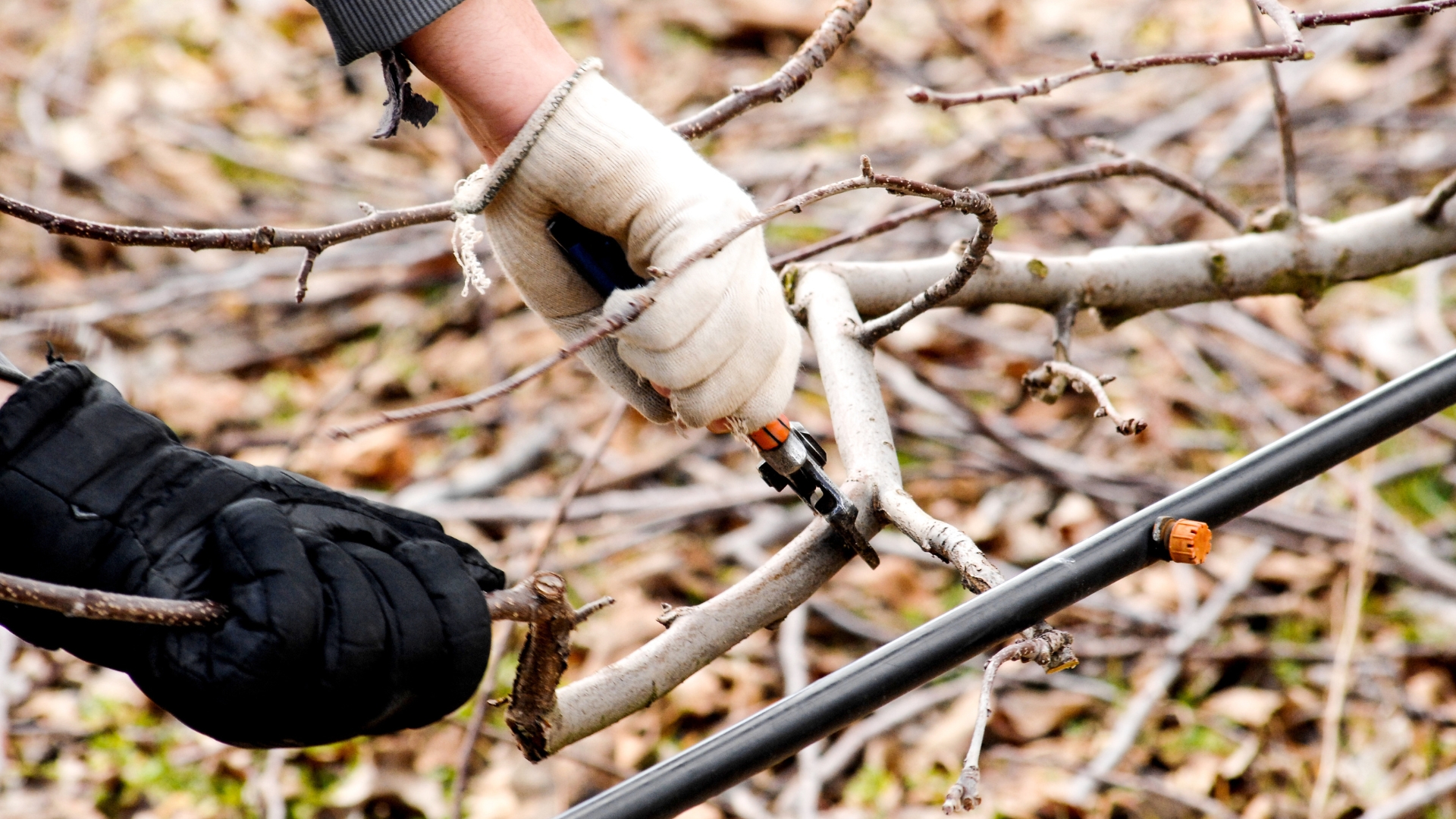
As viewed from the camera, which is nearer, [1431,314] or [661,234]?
[661,234]

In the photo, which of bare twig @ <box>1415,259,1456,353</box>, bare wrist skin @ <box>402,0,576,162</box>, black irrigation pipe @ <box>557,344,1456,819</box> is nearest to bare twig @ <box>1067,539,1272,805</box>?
bare twig @ <box>1415,259,1456,353</box>

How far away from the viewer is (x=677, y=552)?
2529 millimetres

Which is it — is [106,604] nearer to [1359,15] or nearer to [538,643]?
[538,643]

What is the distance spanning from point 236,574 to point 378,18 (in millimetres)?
563

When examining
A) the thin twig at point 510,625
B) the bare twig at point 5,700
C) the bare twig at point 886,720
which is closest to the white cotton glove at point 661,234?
the thin twig at point 510,625

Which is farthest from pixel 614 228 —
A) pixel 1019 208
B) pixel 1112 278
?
pixel 1019 208

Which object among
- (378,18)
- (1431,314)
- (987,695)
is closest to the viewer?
(987,695)

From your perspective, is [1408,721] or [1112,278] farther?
[1408,721]

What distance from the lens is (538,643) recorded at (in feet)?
3.37

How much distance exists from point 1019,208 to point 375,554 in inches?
105

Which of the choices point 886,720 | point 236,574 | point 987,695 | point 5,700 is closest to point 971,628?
point 987,695

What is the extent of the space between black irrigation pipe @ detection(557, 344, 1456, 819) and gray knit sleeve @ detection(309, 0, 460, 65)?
0.75 metres

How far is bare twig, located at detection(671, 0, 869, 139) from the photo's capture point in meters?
1.45

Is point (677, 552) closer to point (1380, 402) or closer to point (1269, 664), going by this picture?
point (1269, 664)
